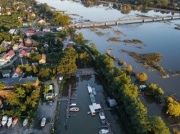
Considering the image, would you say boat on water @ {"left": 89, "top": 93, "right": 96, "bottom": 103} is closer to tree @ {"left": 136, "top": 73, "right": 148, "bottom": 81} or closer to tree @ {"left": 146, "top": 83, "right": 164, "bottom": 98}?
tree @ {"left": 146, "top": 83, "right": 164, "bottom": 98}

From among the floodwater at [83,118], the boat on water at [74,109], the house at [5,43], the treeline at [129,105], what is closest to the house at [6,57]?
the house at [5,43]

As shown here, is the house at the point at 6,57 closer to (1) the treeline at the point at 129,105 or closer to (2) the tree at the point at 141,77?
(1) the treeline at the point at 129,105

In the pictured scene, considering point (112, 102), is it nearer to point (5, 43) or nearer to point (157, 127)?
point (157, 127)

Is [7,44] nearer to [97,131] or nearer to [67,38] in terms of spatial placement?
[67,38]

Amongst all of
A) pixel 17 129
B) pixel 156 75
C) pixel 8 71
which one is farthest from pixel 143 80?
pixel 8 71

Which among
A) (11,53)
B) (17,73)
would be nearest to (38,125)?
(17,73)
